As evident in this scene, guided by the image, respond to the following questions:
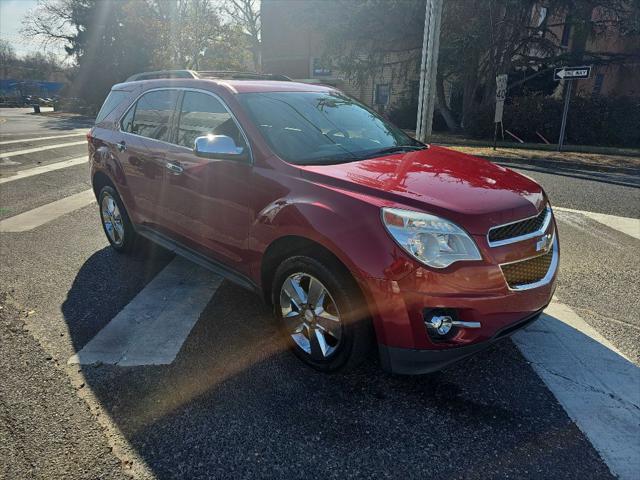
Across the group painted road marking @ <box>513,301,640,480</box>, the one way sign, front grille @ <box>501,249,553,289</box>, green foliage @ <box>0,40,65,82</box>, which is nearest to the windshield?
front grille @ <box>501,249,553,289</box>

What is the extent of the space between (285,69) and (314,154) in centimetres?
3622

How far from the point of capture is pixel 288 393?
2756mm

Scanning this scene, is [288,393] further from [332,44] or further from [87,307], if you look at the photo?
[332,44]

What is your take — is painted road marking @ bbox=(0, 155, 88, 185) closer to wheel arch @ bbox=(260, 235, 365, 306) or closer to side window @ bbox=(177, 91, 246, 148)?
side window @ bbox=(177, 91, 246, 148)

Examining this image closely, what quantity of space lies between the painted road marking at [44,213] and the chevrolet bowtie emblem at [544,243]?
19.8ft

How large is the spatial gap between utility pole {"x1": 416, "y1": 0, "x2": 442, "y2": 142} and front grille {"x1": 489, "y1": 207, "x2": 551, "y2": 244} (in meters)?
11.3

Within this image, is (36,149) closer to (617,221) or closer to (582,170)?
(617,221)

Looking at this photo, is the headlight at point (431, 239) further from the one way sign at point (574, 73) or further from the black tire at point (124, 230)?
the one way sign at point (574, 73)

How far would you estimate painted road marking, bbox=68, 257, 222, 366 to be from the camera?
123 inches

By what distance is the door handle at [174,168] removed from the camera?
3.78 metres

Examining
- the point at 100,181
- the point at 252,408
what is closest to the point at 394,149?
the point at 252,408

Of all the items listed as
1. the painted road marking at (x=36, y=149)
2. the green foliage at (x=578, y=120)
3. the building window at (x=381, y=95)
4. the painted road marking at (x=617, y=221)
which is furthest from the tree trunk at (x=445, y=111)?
the painted road marking at (x=617, y=221)

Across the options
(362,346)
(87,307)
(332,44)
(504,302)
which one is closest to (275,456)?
(362,346)

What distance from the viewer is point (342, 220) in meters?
2.56
